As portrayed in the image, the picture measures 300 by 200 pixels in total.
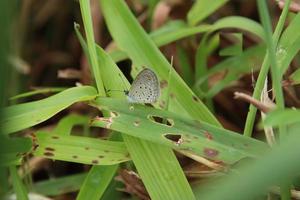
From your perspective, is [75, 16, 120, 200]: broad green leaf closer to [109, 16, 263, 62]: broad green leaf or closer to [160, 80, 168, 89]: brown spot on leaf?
[160, 80, 168, 89]: brown spot on leaf

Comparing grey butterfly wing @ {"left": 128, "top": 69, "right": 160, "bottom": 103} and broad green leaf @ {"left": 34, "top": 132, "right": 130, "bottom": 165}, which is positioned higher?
grey butterfly wing @ {"left": 128, "top": 69, "right": 160, "bottom": 103}

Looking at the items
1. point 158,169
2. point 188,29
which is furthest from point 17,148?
point 188,29

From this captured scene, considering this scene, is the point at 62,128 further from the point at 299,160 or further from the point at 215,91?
the point at 299,160

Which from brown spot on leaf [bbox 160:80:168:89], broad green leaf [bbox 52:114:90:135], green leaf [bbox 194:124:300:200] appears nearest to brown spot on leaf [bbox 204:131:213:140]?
brown spot on leaf [bbox 160:80:168:89]

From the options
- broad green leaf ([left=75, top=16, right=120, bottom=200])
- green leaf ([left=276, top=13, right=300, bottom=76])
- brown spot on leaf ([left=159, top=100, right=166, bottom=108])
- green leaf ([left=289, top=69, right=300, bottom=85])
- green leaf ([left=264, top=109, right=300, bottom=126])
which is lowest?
broad green leaf ([left=75, top=16, right=120, bottom=200])

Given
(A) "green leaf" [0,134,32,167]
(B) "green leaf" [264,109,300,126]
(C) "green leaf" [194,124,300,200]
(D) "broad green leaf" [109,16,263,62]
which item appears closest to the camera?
(C) "green leaf" [194,124,300,200]

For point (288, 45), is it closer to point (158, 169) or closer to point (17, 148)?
point (158, 169)

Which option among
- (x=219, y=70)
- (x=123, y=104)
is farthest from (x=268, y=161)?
(x=219, y=70)
